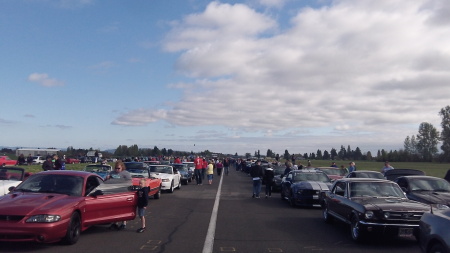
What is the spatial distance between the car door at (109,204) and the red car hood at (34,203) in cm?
43

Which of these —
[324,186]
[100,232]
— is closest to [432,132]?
[324,186]

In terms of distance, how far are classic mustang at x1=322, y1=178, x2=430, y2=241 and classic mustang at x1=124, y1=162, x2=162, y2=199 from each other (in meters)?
7.45

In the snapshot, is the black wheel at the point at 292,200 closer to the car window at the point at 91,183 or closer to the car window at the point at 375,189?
the car window at the point at 375,189

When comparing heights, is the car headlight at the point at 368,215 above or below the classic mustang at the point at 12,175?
below

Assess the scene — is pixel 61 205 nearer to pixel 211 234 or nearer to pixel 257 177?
pixel 211 234

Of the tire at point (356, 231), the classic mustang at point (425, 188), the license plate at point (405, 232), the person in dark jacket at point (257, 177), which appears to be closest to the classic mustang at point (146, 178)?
the person in dark jacket at point (257, 177)

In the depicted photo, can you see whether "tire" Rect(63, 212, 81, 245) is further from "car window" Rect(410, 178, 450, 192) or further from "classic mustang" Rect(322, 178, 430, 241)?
"car window" Rect(410, 178, 450, 192)

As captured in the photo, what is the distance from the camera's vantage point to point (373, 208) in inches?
367

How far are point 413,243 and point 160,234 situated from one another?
17.8 feet

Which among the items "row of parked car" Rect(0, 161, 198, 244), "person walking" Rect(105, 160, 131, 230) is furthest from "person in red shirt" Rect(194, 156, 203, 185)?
"row of parked car" Rect(0, 161, 198, 244)

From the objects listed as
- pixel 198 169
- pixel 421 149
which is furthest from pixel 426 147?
pixel 198 169

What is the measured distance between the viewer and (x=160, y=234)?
10195 millimetres

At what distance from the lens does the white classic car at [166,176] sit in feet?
Answer: 69.9

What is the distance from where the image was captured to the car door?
9344 millimetres
